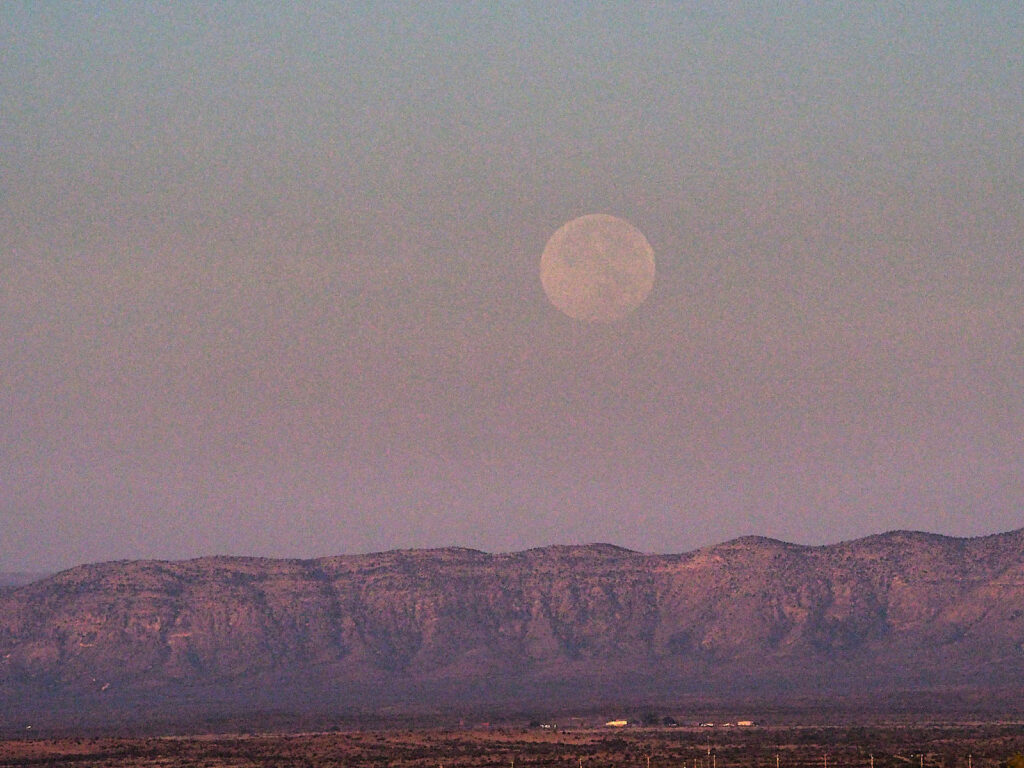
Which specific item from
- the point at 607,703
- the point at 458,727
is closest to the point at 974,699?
the point at 607,703

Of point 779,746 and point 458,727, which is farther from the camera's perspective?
point 458,727

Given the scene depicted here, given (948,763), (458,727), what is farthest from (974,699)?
(948,763)

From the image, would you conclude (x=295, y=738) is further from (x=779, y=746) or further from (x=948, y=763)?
(x=948, y=763)

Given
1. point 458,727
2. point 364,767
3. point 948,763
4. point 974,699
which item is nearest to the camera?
point 948,763

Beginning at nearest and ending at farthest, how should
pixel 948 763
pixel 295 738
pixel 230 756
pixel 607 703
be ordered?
pixel 948 763 → pixel 230 756 → pixel 295 738 → pixel 607 703

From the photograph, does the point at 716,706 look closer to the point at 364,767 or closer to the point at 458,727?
the point at 458,727

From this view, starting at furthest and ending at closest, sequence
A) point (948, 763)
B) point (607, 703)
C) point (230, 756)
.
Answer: point (607, 703)
point (230, 756)
point (948, 763)
